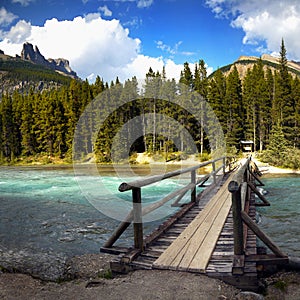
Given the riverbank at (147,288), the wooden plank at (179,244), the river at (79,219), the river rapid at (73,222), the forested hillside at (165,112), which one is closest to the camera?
the riverbank at (147,288)

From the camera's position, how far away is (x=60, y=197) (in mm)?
17328

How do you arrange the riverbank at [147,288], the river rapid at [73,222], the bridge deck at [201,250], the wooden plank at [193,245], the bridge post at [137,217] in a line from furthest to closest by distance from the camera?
1. the river rapid at [73,222]
2. the bridge post at [137,217]
3. the wooden plank at [193,245]
4. the bridge deck at [201,250]
5. the riverbank at [147,288]

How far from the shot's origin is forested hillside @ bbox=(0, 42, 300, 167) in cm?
4503

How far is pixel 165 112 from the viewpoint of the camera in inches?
1930

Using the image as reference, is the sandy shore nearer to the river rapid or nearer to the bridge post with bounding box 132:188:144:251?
the river rapid

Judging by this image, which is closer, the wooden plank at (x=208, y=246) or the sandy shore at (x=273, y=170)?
the wooden plank at (x=208, y=246)

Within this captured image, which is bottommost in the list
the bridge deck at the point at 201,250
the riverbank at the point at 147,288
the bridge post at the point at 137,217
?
the riverbank at the point at 147,288

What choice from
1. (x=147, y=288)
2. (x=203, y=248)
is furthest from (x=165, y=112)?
(x=147, y=288)

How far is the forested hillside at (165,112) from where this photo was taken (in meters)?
45.0

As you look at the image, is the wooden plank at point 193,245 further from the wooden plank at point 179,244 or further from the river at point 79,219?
the river at point 79,219

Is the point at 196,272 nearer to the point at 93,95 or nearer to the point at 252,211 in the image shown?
the point at 252,211

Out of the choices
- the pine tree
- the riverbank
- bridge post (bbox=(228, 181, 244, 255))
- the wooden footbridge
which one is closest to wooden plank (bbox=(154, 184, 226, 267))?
the wooden footbridge

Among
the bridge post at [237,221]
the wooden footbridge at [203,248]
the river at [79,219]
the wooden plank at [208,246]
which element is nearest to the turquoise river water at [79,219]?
the river at [79,219]

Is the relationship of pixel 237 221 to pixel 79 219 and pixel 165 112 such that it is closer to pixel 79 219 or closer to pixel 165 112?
pixel 79 219
